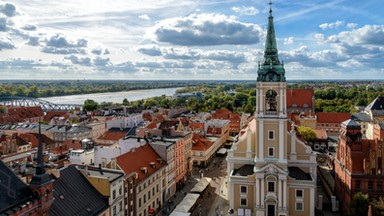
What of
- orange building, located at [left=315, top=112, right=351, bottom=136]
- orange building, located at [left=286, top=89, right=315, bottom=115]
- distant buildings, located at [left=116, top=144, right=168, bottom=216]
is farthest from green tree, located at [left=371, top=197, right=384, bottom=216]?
orange building, located at [left=286, top=89, right=315, bottom=115]

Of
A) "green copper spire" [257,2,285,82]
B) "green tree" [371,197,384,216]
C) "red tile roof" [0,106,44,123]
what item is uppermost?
"green copper spire" [257,2,285,82]

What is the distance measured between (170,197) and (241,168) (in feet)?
47.9

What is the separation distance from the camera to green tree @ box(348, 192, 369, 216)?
4256 centimetres

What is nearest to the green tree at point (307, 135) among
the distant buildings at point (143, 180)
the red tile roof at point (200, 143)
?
the red tile roof at point (200, 143)

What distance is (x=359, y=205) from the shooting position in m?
42.9

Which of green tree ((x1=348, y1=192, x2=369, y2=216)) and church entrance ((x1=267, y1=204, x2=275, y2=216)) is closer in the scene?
green tree ((x1=348, y1=192, x2=369, y2=216))

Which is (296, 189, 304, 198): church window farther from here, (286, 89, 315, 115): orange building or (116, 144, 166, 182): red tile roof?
(286, 89, 315, 115): orange building

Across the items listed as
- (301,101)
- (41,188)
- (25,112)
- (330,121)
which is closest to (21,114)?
(25,112)

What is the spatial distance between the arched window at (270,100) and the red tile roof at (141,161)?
61.9 ft

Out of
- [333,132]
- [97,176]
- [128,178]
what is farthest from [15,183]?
[333,132]

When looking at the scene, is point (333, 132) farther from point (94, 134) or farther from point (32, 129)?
point (32, 129)

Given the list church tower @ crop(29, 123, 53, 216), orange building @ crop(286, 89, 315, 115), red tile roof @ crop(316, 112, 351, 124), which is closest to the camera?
church tower @ crop(29, 123, 53, 216)

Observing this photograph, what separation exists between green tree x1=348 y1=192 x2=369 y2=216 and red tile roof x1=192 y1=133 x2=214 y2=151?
123 ft

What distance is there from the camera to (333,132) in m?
109
